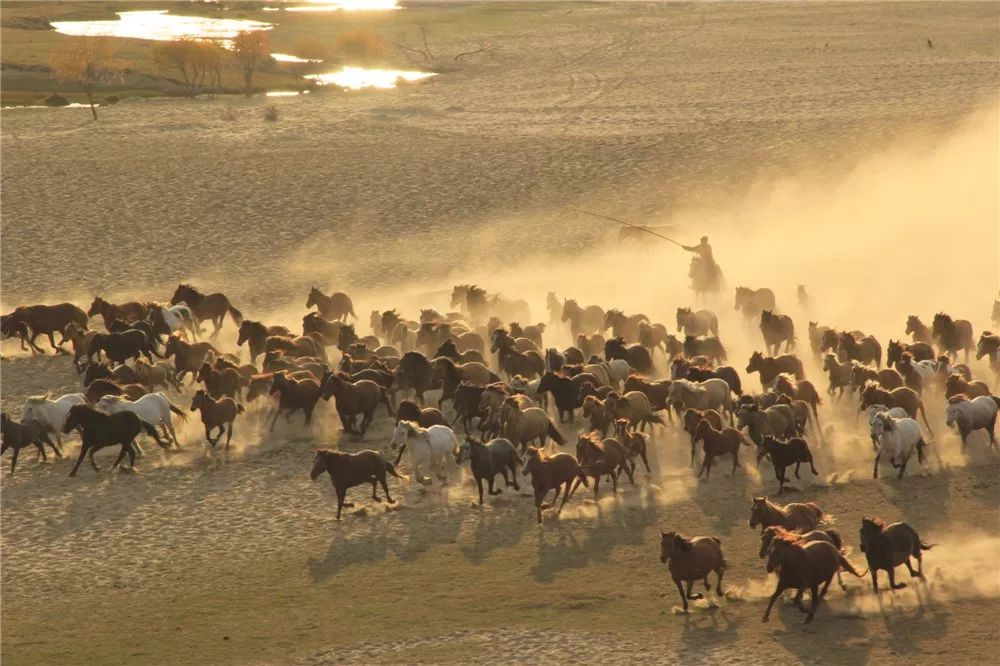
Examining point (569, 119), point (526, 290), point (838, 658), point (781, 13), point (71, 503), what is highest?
point (781, 13)

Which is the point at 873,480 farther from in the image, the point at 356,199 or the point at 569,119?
the point at 569,119

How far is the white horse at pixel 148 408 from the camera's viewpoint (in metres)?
27.5

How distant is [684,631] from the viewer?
20219mm

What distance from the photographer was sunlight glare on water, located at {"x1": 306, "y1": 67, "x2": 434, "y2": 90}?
9012 cm

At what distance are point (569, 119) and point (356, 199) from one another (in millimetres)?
15137

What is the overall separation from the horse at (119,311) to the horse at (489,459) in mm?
14069

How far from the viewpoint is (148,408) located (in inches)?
1098

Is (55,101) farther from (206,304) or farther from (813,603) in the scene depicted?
(813,603)

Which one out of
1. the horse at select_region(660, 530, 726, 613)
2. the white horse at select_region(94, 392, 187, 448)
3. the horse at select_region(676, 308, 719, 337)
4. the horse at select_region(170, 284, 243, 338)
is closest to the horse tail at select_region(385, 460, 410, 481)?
the white horse at select_region(94, 392, 187, 448)

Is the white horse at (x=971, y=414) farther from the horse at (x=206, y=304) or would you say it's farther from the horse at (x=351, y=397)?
the horse at (x=206, y=304)

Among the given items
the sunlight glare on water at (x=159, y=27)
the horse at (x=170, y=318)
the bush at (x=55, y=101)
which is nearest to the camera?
the horse at (x=170, y=318)

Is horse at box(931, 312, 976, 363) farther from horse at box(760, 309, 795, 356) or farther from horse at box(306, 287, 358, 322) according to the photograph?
horse at box(306, 287, 358, 322)

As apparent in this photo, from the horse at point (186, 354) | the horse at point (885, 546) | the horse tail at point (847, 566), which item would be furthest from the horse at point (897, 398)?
the horse at point (186, 354)

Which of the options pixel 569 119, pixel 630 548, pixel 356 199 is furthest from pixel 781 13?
pixel 630 548
